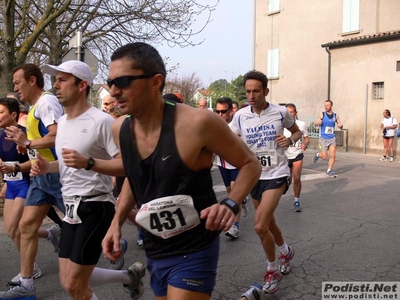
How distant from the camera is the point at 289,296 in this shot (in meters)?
3.91

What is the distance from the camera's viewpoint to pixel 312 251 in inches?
204

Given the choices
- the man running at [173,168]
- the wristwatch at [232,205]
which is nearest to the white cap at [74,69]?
the man running at [173,168]

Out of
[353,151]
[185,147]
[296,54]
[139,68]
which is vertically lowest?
[353,151]

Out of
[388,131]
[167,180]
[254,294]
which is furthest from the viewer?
[388,131]

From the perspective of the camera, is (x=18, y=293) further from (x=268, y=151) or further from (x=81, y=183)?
(x=268, y=151)

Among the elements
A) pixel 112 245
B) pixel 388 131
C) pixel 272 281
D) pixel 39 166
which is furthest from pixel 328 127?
pixel 112 245

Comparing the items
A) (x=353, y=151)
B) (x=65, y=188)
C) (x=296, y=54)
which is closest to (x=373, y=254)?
(x=65, y=188)

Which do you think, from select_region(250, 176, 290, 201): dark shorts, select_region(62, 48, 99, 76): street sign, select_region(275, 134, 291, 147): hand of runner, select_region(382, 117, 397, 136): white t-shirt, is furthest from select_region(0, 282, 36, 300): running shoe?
select_region(382, 117, 397, 136): white t-shirt

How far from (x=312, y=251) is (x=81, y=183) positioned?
3153 mm

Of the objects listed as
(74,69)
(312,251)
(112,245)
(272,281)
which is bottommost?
(312,251)

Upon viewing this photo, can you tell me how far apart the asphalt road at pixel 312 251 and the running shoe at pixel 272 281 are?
0.06 meters

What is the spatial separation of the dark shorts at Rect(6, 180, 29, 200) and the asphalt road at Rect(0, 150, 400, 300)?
0.87 m

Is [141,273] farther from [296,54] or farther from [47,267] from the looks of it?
[296,54]

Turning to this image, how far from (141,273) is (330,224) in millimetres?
3740
